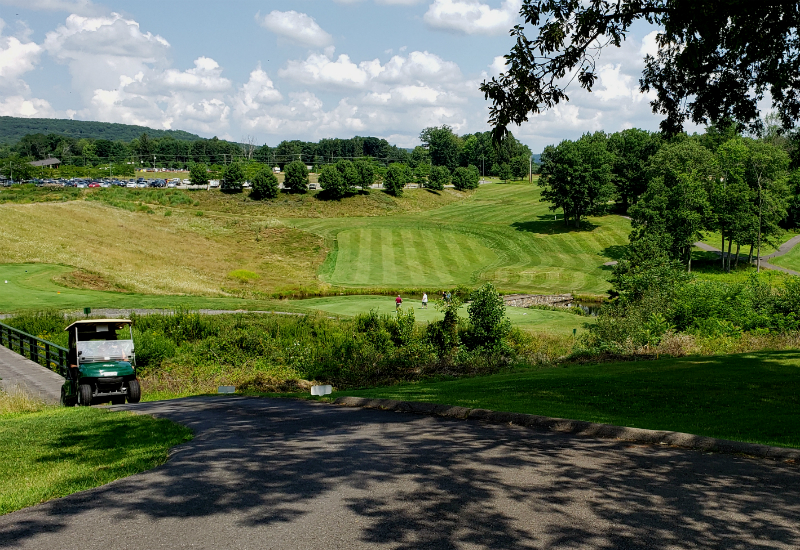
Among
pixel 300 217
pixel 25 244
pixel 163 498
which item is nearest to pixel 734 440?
pixel 163 498

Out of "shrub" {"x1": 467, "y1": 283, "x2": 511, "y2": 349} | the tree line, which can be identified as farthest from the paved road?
the tree line

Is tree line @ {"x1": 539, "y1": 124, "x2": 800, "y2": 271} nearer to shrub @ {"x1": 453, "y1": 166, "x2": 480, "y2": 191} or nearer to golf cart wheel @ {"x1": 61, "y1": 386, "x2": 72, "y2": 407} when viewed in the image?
golf cart wheel @ {"x1": 61, "y1": 386, "x2": 72, "y2": 407}

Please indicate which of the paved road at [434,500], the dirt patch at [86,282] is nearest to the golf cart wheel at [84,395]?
the paved road at [434,500]

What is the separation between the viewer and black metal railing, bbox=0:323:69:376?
78.4 feet

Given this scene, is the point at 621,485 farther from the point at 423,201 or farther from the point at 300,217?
the point at 423,201

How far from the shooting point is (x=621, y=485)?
743cm

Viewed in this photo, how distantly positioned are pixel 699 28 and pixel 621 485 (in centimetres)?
960

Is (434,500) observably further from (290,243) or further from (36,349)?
(290,243)

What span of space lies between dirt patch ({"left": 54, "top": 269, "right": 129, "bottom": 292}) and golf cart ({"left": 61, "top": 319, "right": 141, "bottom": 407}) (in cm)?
3094

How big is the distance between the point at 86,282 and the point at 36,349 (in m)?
23.7

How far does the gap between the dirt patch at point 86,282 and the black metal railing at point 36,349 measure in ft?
56.8

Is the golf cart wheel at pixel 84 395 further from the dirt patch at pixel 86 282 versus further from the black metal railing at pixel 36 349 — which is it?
the dirt patch at pixel 86 282

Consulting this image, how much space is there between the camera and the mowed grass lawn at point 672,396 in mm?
10227

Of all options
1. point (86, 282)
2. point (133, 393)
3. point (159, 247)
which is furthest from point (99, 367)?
point (159, 247)
